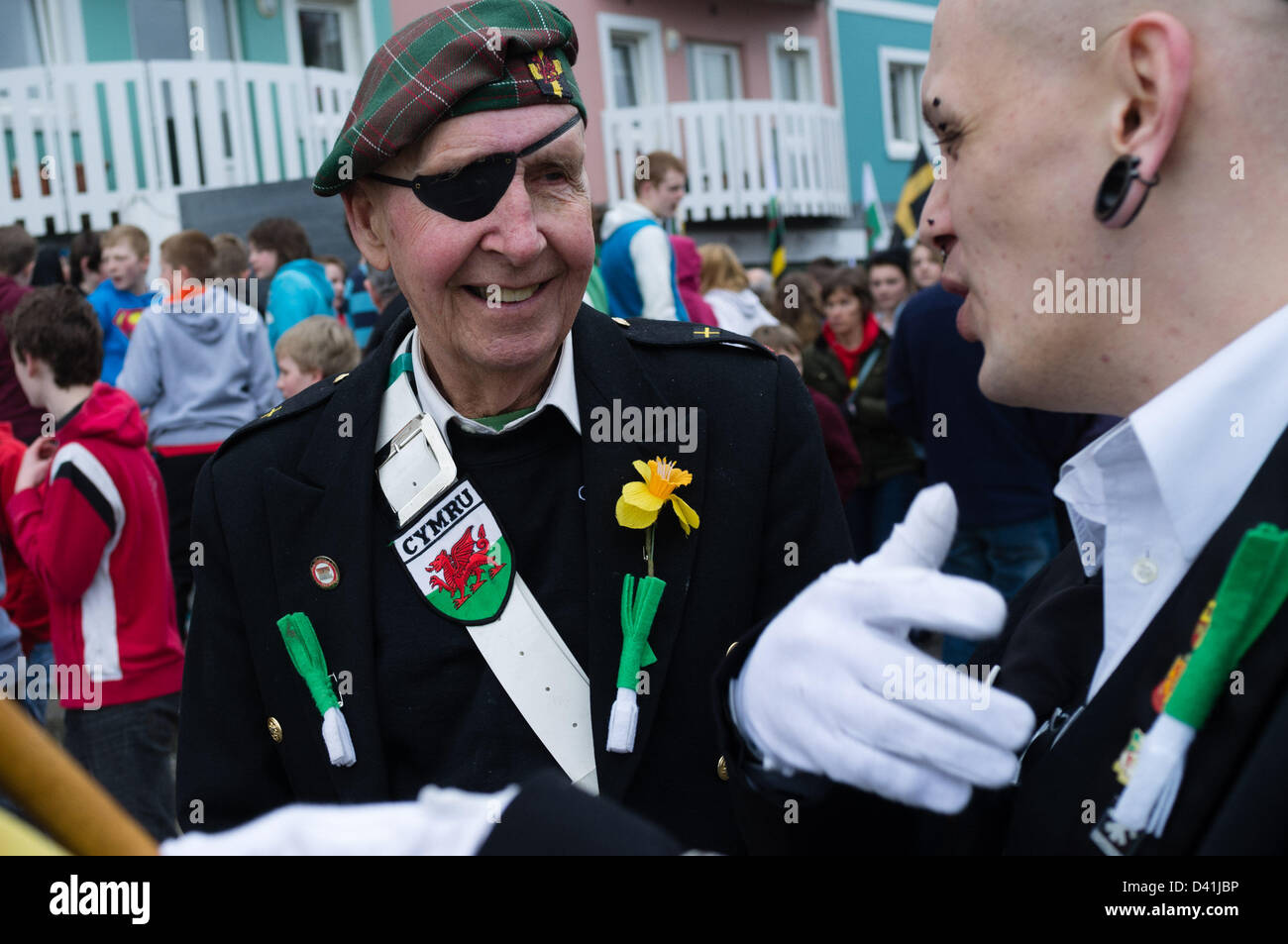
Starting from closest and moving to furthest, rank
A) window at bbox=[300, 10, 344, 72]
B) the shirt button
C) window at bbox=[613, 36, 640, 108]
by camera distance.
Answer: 1. the shirt button
2. window at bbox=[300, 10, 344, 72]
3. window at bbox=[613, 36, 640, 108]

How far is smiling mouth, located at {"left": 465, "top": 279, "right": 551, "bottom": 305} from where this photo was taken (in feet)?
7.06

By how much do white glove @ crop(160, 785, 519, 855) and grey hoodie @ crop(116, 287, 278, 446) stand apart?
228 inches

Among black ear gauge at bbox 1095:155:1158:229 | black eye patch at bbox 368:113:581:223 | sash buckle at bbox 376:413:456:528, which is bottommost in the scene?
sash buckle at bbox 376:413:456:528

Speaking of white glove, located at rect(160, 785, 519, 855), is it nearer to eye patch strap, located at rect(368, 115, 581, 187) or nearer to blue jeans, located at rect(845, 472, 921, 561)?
eye patch strap, located at rect(368, 115, 581, 187)

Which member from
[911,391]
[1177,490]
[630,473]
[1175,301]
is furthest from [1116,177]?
[911,391]

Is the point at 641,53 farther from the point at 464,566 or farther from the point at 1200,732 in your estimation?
the point at 1200,732

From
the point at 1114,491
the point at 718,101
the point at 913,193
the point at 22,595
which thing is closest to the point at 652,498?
the point at 1114,491

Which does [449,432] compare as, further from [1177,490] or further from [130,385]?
[130,385]

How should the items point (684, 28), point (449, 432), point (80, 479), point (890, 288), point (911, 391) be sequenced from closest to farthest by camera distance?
point (449, 432) → point (80, 479) → point (911, 391) → point (890, 288) → point (684, 28)

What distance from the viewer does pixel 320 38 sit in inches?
584

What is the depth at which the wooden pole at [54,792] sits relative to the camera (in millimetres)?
827

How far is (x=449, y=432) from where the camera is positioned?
2.23 m

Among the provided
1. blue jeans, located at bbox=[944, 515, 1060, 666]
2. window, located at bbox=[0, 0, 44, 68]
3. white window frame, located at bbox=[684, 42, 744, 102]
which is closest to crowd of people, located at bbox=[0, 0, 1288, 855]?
blue jeans, located at bbox=[944, 515, 1060, 666]

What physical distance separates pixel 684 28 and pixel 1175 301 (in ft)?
58.9
